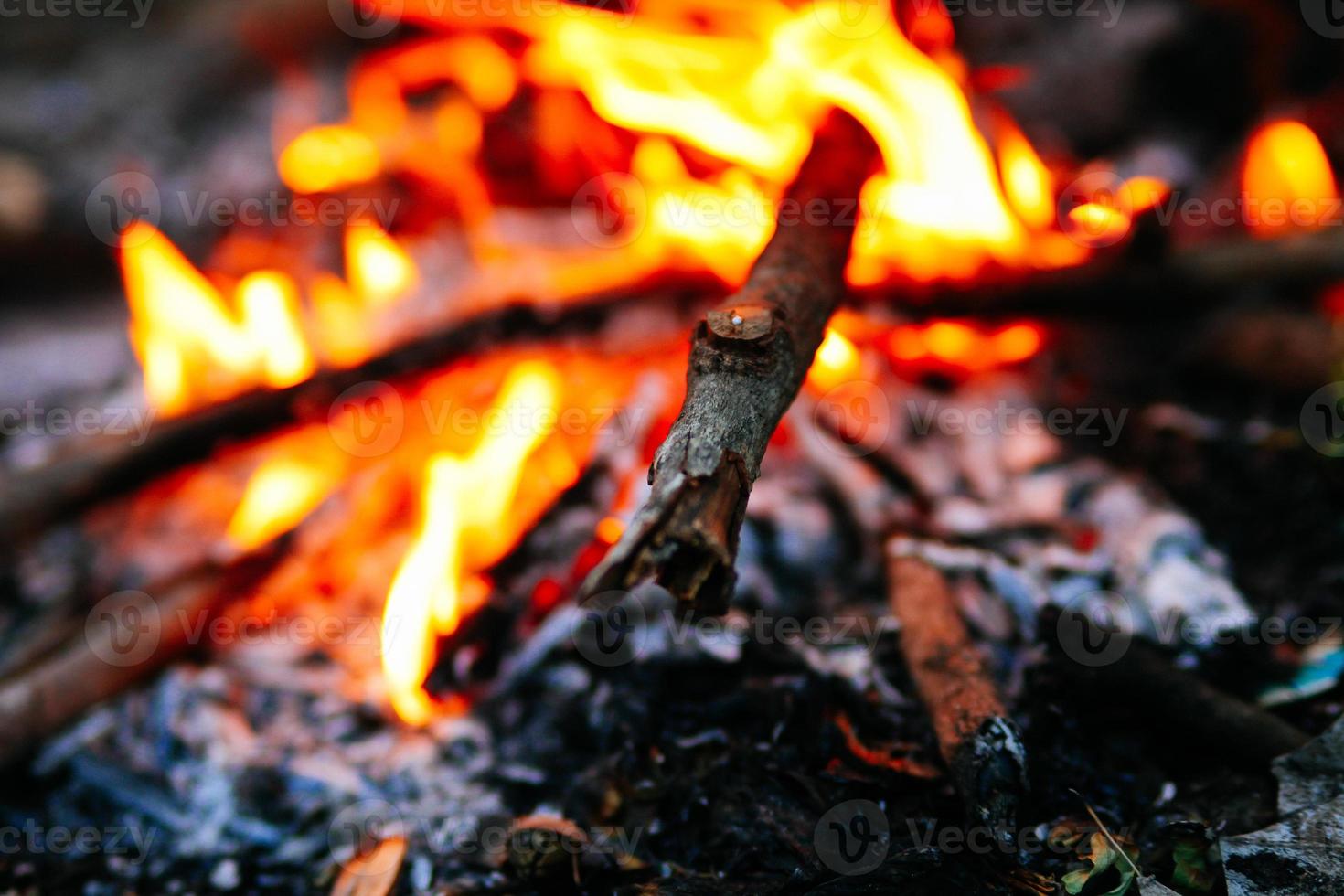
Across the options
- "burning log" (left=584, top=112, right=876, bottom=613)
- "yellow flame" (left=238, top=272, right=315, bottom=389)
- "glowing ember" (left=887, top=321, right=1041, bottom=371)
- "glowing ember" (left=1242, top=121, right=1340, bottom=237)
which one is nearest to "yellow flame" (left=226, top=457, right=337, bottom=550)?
"yellow flame" (left=238, top=272, right=315, bottom=389)

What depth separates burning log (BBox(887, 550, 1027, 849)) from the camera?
1.85 meters

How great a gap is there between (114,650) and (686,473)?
227 centimetres

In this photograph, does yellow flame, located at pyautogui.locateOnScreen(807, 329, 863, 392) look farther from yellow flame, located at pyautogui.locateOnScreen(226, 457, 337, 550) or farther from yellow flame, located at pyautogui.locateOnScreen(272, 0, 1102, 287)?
yellow flame, located at pyautogui.locateOnScreen(226, 457, 337, 550)

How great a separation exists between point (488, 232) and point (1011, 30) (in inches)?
109

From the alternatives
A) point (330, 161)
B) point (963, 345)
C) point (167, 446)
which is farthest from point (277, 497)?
point (963, 345)

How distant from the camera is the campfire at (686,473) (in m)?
2.01

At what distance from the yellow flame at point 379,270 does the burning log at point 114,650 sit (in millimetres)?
1318

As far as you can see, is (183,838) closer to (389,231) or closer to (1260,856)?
(1260,856)

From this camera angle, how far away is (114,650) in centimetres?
275

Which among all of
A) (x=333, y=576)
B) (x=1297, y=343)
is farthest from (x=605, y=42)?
(x=1297, y=343)

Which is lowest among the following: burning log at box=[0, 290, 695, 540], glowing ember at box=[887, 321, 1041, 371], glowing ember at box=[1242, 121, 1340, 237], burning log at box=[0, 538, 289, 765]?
burning log at box=[0, 538, 289, 765]

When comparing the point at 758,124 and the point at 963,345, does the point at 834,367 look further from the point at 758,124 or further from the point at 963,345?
the point at 758,124

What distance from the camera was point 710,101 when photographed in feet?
12.1

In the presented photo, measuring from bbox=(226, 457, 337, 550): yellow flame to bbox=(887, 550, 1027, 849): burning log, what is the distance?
206 centimetres
